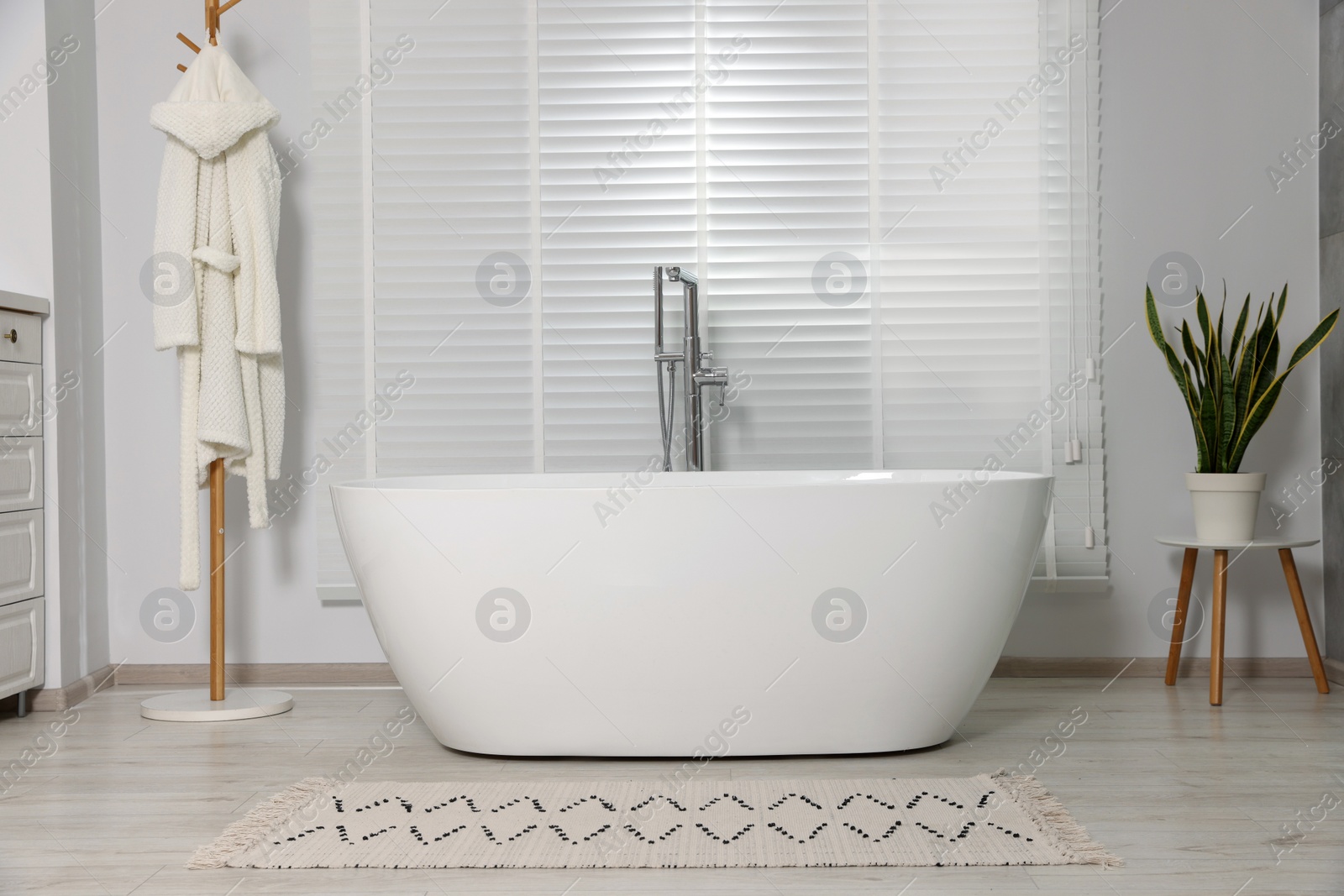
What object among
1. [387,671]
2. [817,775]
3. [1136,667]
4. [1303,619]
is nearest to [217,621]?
[387,671]

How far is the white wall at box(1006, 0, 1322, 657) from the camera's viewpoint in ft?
9.53

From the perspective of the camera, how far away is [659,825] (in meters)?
1.77

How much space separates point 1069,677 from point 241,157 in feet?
8.18

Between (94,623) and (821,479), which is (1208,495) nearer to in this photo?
(821,479)

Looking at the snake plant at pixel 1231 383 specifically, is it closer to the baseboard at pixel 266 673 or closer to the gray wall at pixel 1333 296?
the gray wall at pixel 1333 296

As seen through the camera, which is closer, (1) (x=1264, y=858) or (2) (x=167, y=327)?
(1) (x=1264, y=858)

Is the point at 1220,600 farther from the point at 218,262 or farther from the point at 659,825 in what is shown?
the point at 218,262

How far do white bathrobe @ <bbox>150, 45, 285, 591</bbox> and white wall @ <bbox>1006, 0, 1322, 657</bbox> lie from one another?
2.16 metres

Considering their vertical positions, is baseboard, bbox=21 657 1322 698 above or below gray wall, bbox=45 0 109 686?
below

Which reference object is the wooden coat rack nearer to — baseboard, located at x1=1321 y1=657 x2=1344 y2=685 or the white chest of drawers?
the white chest of drawers

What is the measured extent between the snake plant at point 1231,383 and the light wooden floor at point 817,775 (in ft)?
2.04

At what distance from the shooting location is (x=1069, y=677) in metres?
2.90

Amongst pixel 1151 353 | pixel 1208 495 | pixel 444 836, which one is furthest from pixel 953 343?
pixel 444 836

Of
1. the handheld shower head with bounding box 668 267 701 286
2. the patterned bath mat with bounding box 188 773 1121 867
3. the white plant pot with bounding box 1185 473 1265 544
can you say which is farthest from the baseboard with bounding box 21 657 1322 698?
the handheld shower head with bounding box 668 267 701 286
